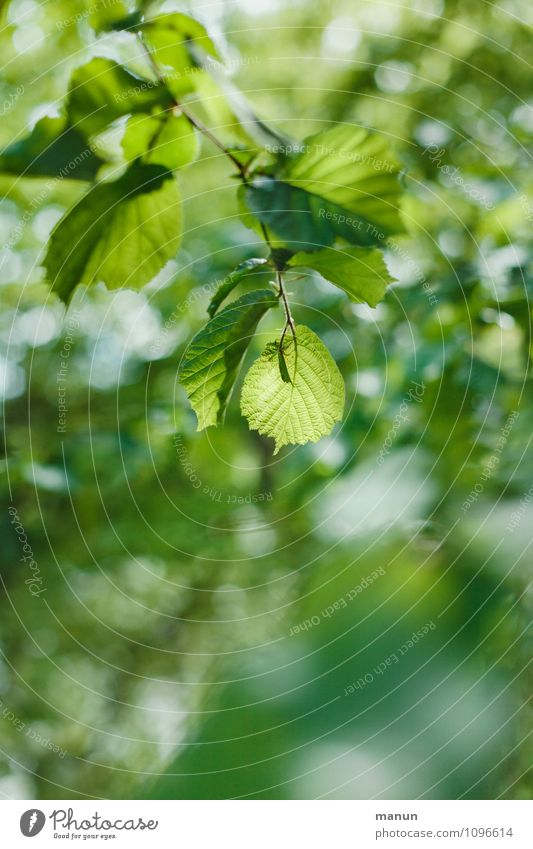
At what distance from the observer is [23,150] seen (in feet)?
1.11

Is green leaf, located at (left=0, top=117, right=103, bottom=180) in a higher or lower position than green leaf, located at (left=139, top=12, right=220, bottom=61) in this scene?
lower

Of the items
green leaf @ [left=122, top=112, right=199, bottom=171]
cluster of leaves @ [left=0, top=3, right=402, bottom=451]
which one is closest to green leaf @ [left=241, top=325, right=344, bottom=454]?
cluster of leaves @ [left=0, top=3, right=402, bottom=451]

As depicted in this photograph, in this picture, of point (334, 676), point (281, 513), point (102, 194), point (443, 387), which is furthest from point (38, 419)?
point (102, 194)

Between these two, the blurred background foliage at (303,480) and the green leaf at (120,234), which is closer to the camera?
the green leaf at (120,234)

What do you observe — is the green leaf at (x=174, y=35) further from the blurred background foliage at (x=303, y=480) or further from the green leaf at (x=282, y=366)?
the green leaf at (x=282, y=366)

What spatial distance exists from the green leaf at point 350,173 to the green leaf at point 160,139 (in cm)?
5

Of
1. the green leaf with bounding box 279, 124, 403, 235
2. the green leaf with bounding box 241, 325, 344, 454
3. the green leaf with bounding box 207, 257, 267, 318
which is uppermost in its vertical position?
the green leaf with bounding box 279, 124, 403, 235

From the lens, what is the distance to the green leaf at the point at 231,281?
9.6 inches

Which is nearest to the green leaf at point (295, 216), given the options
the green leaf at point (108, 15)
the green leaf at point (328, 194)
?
the green leaf at point (328, 194)

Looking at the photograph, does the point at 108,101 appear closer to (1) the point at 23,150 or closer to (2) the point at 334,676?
(1) the point at 23,150

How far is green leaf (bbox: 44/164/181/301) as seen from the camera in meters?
0.31

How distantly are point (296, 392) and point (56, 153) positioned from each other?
0.57ft

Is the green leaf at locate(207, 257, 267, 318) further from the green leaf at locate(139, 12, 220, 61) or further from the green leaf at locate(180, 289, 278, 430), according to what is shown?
the green leaf at locate(139, 12, 220, 61)

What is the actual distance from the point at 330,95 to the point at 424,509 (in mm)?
1281
